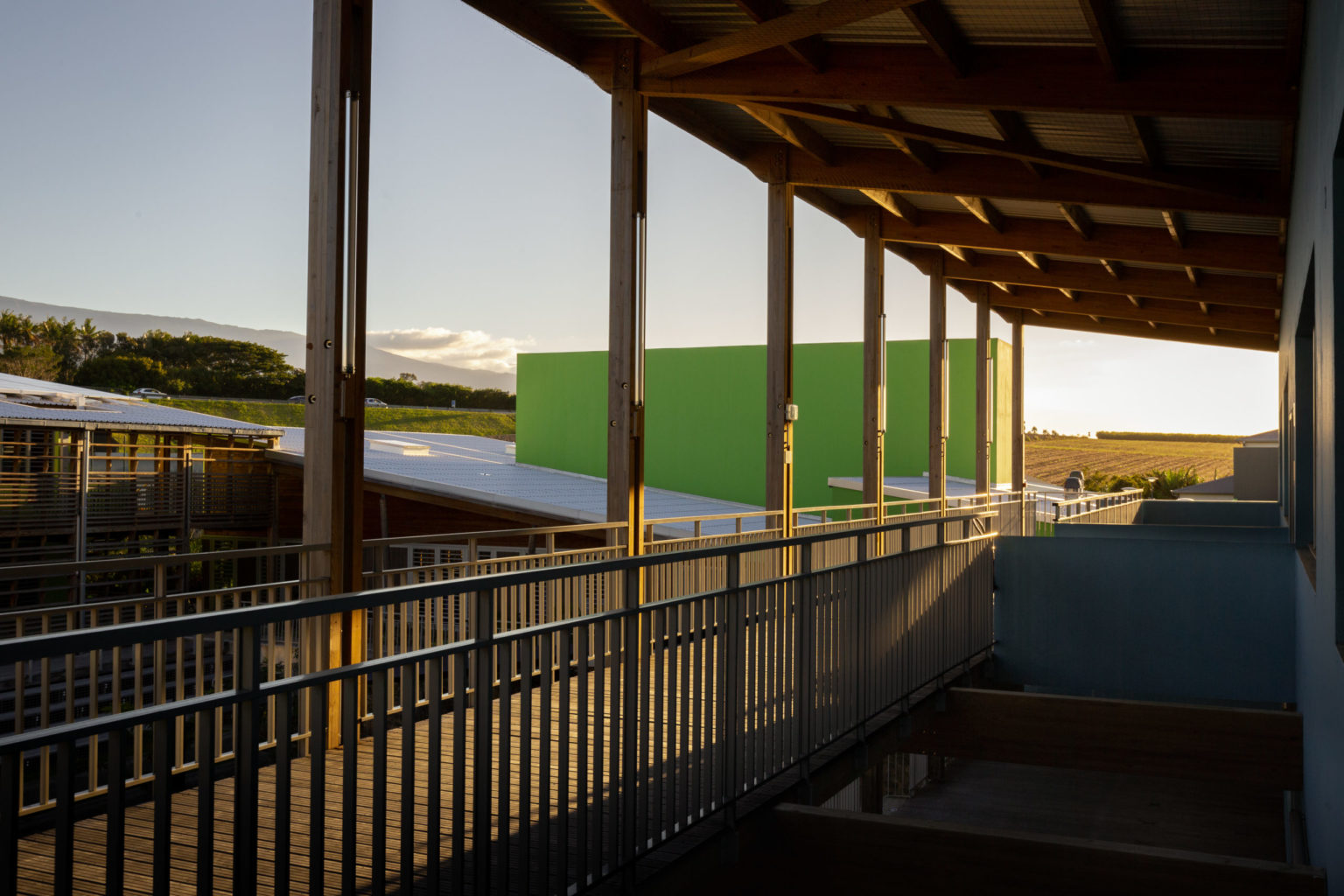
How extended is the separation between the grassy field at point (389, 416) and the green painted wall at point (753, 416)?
3907 cm

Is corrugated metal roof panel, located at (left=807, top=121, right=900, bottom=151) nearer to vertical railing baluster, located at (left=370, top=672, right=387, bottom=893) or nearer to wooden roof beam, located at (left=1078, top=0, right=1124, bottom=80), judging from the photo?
wooden roof beam, located at (left=1078, top=0, right=1124, bottom=80)

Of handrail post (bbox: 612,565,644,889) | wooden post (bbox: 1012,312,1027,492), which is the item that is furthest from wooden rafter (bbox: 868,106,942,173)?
wooden post (bbox: 1012,312,1027,492)

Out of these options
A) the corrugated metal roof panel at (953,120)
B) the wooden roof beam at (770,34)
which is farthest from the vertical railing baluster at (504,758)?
the corrugated metal roof panel at (953,120)

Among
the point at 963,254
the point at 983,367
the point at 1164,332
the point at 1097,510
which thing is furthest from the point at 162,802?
the point at 1164,332

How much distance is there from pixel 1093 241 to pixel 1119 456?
68.9 meters

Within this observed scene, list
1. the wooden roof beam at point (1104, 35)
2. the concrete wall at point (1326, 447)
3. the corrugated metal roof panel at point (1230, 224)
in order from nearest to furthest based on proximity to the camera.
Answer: the concrete wall at point (1326, 447), the wooden roof beam at point (1104, 35), the corrugated metal roof panel at point (1230, 224)

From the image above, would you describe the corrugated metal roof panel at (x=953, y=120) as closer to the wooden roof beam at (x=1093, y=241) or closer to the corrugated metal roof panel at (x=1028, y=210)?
the wooden roof beam at (x=1093, y=241)

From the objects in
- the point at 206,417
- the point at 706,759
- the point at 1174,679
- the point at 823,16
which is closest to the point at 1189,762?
the point at 1174,679

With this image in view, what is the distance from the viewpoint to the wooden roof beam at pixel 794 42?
7.90 metres

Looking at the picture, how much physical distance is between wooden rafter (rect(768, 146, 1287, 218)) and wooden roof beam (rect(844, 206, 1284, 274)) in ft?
1.49

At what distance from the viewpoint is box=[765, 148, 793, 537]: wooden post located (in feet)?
37.7

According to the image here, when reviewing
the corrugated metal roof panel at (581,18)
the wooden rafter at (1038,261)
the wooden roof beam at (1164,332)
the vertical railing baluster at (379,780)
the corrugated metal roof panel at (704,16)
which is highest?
the corrugated metal roof panel at (704,16)

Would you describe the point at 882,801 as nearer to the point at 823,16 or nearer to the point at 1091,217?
the point at 1091,217

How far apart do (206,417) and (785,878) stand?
26058 mm
